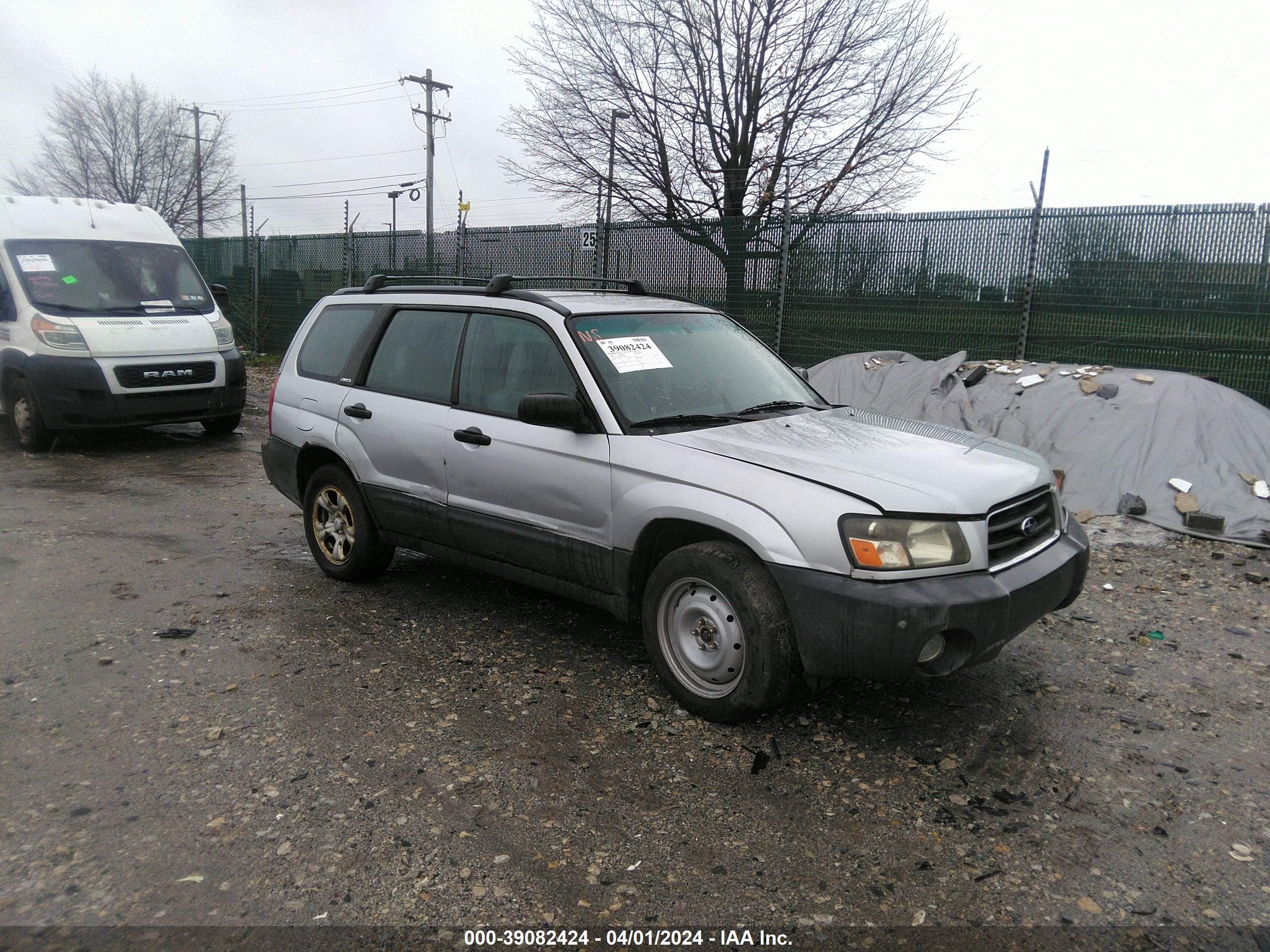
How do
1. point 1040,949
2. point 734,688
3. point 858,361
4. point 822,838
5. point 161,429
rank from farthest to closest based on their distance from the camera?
1. point 161,429
2. point 858,361
3. point 734,688
4. point 822,838
5. point 1040,949

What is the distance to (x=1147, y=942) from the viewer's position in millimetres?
2457

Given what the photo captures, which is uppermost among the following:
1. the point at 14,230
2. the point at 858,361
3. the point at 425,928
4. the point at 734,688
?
the point at 14,230

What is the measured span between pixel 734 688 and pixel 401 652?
1766mm

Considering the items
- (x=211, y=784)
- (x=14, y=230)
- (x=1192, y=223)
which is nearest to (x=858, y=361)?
(x=1192, y=223)

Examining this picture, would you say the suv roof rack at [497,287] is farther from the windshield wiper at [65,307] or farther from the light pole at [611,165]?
the light pole at [611,165]

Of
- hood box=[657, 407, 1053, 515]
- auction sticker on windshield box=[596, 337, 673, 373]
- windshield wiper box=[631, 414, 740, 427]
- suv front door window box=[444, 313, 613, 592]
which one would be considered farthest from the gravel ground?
auction sticker on windshield box=[596, 337, 673, 373]

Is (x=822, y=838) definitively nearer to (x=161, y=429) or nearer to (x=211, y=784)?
(x=211, y=784)

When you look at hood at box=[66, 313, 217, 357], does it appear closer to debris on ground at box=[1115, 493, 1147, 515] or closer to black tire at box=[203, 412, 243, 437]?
black tire at box=[203, 412, 243, 437]

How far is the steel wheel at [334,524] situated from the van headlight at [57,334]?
17.2 feet

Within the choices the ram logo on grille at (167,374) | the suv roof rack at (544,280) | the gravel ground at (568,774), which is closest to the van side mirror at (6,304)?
the ram logo on grille at (167,374)

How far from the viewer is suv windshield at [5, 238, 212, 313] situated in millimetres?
9273

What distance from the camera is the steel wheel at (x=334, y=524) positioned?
5258 millimetres

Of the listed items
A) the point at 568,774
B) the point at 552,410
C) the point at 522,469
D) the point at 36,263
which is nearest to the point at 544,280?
the point at 522,469

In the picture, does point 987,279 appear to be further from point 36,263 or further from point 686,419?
point 36,263
